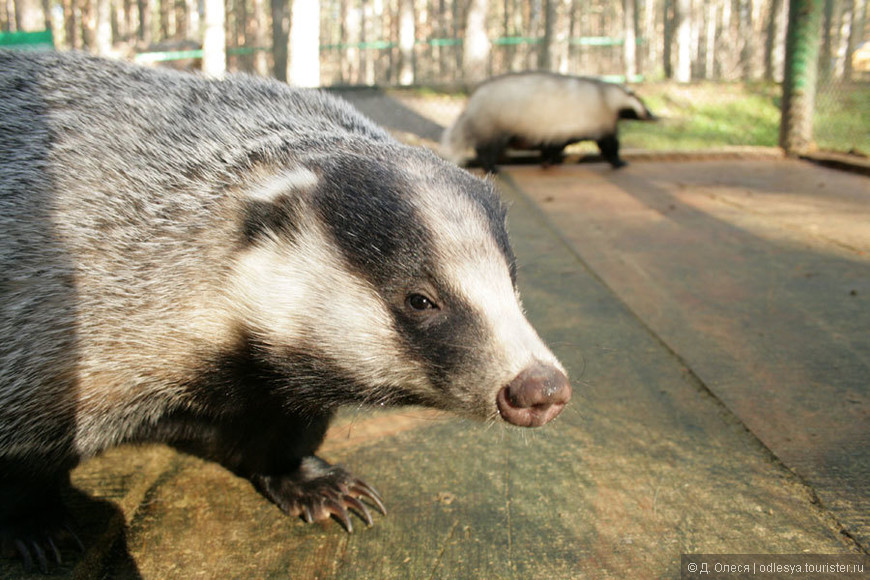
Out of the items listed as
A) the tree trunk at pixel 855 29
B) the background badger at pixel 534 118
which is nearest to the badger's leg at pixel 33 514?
the background badger at pixel 534 118

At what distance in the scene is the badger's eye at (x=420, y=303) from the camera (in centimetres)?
234

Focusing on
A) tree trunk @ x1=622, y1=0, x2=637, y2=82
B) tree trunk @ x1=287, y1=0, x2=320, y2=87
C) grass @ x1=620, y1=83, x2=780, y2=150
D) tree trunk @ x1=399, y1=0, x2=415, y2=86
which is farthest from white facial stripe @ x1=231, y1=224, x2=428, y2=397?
tree trunk @ x1=399, y1=0, x2=415, y2=86

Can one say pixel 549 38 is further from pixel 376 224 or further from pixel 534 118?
pixel 376 224

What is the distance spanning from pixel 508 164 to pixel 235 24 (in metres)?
38.4

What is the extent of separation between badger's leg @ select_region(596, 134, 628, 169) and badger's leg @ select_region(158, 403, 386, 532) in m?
9.07

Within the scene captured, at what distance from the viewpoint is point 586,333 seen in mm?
4055

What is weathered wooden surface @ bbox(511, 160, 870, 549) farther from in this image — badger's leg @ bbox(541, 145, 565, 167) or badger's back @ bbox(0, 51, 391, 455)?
badger's leg @ bbox(541, 145, 565, 167)

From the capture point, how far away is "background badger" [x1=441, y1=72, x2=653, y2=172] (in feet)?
39.8

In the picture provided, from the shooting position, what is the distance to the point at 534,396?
2.14 m

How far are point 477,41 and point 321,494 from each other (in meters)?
18.9

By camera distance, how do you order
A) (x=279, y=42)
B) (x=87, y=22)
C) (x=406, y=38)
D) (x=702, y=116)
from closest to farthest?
(x=702, y=116) → (x=279, y=42) → (x=406, y=38) → (x=87, y=22)

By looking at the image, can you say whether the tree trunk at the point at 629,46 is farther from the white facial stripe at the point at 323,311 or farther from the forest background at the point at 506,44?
the white facial stripe at the point at 323,311

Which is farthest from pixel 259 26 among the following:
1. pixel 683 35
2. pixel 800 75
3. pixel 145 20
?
pixel 800 75

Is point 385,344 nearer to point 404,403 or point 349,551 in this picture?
point 404,403
